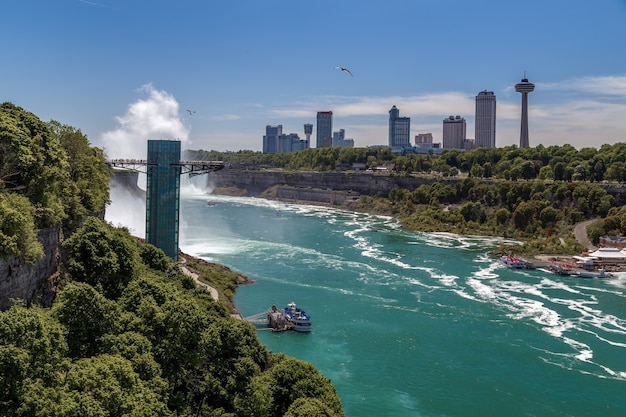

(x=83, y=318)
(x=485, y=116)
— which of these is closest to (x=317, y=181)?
(x=83, y=318)

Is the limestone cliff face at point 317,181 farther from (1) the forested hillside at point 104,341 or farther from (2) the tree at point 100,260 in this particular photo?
(1) the forested hillside at point 104,341

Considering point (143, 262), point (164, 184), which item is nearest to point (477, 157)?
point (164, 184)

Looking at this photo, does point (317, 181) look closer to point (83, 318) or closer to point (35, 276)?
point (35, 276)

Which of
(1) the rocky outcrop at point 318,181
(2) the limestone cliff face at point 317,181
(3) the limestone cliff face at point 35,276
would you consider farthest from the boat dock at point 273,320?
(1) the rocky outcrop at point 318,181

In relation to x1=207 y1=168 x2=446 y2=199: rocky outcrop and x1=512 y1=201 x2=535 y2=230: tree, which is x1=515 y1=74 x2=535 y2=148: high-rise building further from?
x1=512 y1=201 x2=535 y2=230: tree

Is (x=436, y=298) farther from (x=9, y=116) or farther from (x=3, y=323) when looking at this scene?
(x=3, y=323)

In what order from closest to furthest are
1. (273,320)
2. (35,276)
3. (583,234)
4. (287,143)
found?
(35,276) < (273,320) < (583,234) < (287,143)
